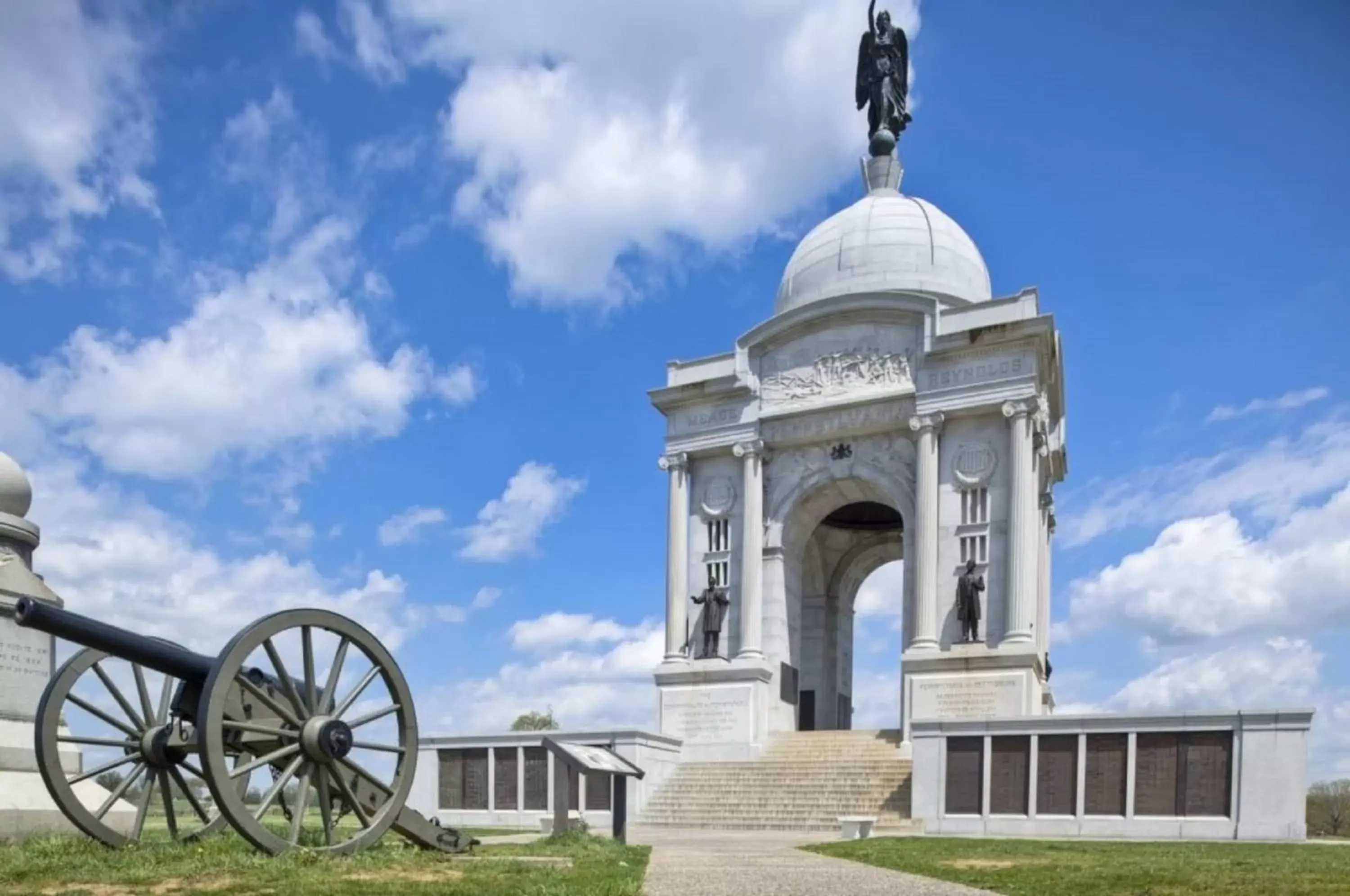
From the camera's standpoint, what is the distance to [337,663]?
1343 cm

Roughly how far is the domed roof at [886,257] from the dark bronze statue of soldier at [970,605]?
949 centimetres

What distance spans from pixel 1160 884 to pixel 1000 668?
19339 mm

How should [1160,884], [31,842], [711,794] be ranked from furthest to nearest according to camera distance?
1. [711,794]
2. [31,842]
3. [1160,884]

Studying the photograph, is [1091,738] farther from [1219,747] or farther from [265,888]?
[265,888]

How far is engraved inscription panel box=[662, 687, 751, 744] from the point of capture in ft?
113

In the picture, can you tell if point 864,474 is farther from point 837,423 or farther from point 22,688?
point 22,688

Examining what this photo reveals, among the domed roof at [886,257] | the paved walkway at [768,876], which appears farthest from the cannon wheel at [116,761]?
the domed roof at [886,257]

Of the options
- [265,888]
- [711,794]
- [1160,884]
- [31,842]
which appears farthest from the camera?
[711,794]

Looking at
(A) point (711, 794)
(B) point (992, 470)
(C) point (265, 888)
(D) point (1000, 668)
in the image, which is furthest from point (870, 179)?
(C) point (265, 888)

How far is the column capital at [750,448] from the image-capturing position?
36688mm

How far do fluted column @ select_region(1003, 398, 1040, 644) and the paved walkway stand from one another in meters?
14.0

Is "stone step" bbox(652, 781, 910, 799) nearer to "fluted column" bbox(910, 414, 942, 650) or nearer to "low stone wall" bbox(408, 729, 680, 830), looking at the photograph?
"low stone wall" bbox(408, 729, 680, 830)

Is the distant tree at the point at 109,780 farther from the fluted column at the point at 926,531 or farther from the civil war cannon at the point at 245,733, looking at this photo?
the fluted column at the point at 926,531

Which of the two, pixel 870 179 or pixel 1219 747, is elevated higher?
pixel 870 179
